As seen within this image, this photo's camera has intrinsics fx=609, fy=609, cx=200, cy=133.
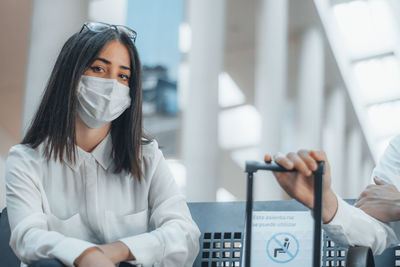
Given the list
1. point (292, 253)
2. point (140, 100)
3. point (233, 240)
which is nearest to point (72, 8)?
point (140, 100)

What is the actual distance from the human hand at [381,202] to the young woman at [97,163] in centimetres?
53

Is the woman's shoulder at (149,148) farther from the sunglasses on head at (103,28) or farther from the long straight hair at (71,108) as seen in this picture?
the sunglasses on head at (103,28)

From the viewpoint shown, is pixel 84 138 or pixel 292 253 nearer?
pixel 292 253

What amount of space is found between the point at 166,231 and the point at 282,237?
1.33 ft

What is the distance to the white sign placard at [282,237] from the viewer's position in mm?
1477

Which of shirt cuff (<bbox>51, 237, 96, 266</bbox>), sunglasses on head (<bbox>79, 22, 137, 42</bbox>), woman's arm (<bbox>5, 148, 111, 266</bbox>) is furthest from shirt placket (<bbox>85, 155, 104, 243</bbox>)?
sunglasses on head (<bbox>79, 22, 137, 42</bbox>)

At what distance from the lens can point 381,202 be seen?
6.09 feet

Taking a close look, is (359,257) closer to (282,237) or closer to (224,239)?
(282,237)

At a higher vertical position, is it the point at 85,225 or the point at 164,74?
the point at 164,74

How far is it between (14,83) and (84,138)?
630 centimetres

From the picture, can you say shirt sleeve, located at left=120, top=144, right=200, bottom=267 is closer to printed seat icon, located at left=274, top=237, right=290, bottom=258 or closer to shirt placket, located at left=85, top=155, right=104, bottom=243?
shirt placket, located at left=85, top=155, right=104, bottom=243

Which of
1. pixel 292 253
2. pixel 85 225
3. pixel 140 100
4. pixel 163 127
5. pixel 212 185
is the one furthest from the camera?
pixel 163 127

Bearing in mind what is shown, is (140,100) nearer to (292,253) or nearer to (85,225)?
(85,225)

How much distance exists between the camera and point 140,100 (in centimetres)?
205
